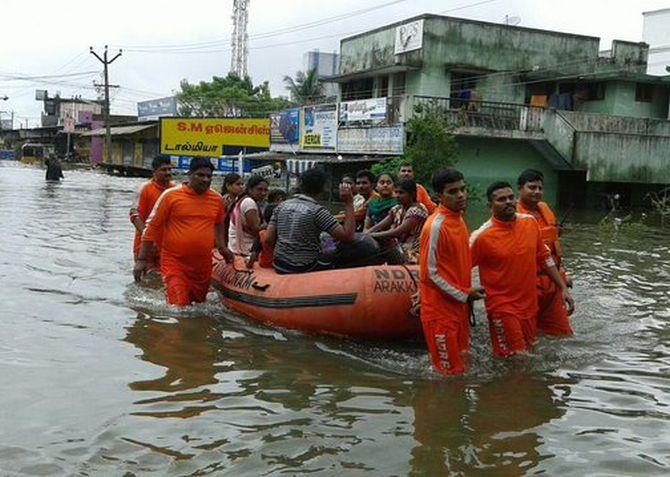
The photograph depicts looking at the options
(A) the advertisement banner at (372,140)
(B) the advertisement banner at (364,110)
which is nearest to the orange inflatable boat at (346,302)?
(A) the advertisement banner at (372,140)

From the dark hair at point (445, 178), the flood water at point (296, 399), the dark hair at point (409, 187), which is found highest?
the dark hair at point (445, 178)

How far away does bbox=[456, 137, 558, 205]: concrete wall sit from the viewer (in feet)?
80.9

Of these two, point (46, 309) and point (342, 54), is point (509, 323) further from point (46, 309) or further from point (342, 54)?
point (342, 54)

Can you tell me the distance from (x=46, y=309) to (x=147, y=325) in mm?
1406

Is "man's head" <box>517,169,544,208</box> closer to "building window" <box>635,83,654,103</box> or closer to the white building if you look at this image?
"building window" <box>635,83,654,103</box>

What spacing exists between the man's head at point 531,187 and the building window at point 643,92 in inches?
947

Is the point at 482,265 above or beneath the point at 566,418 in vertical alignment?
above

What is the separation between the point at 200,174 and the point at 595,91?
2405 cm

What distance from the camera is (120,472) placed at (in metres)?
3.68

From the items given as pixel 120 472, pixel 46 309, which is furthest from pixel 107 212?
pixel 120 472

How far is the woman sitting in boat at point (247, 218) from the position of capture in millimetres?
7949

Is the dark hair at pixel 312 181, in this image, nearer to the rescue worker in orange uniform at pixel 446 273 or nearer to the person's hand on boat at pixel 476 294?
the rescue worker in orange uniform at pixel 446 273

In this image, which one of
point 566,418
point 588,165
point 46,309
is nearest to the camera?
point 566,418

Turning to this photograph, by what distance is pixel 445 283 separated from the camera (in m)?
4.88
